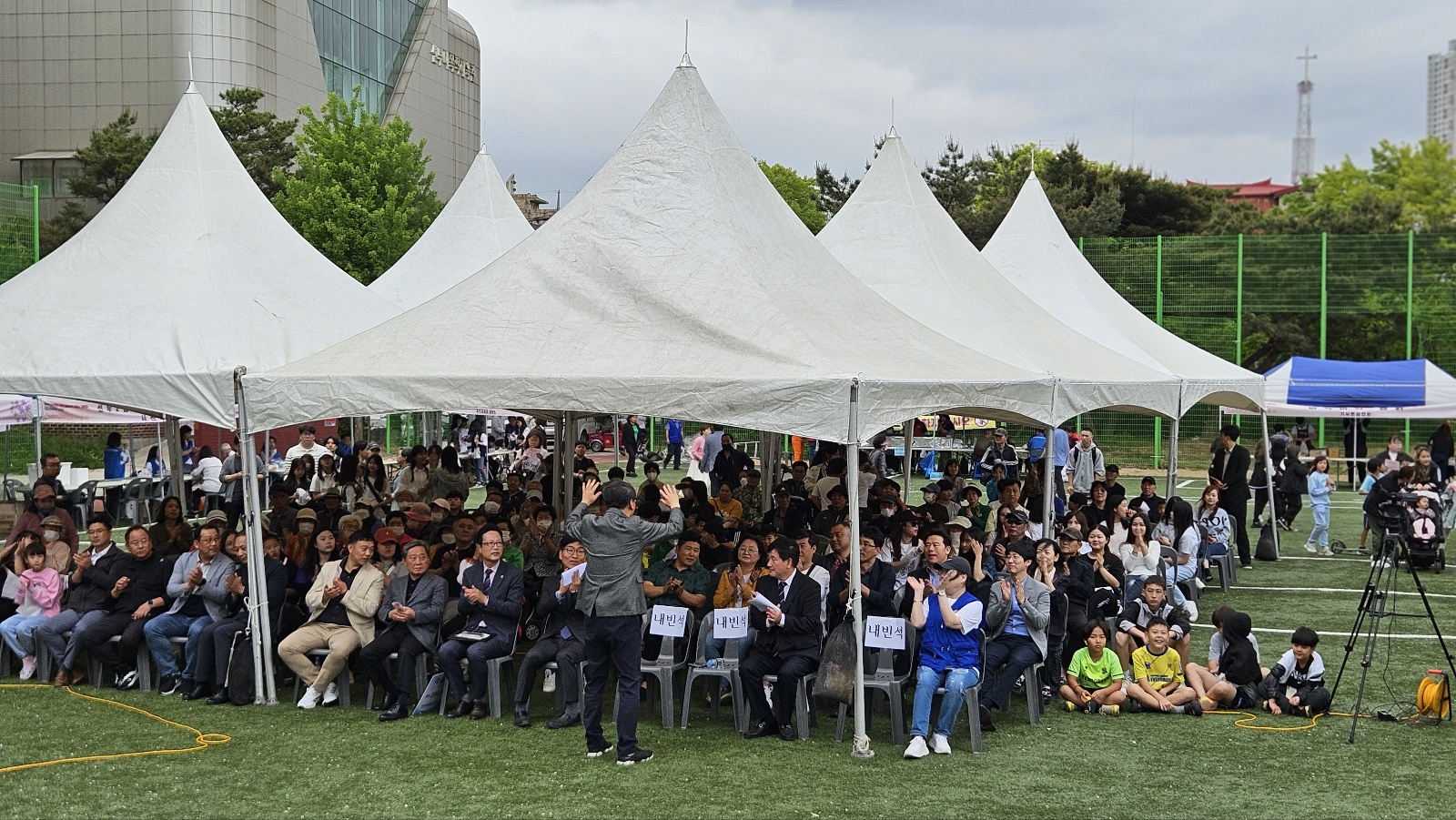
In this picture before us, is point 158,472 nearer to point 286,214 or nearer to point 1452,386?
point 286,214

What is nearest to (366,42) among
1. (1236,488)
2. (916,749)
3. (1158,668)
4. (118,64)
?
(118,64)

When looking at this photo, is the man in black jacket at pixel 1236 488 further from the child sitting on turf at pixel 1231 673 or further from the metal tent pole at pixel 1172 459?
the child sitting on turf at pixel 1231 673

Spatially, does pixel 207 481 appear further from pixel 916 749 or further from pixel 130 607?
pixel 916 749

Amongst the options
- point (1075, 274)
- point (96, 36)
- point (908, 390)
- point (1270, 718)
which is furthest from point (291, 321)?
point (96, 36)

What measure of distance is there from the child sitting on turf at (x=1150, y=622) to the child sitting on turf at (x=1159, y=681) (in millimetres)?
107

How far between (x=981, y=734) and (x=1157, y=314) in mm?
24885

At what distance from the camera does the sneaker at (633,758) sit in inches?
297

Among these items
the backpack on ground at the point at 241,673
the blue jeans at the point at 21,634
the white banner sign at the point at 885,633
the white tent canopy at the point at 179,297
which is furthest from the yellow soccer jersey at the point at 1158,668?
the blue jeans at the point at 21,634

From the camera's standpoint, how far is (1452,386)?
25406 millimetres

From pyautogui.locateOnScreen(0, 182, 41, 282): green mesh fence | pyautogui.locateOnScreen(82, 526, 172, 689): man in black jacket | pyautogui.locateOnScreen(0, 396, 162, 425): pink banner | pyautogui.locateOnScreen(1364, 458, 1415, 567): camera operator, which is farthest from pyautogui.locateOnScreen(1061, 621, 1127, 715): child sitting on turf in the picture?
pyautogui.locateOnScreen(0, 182, 41, 282): green mesh fence

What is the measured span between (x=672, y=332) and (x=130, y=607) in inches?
166

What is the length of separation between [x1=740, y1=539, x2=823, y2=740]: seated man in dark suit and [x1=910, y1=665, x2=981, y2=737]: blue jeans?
0.64 m

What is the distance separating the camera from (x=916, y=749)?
772cm

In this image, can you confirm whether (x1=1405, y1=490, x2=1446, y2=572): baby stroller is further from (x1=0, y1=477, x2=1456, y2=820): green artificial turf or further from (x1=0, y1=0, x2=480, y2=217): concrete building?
(x1=0, y1=0, x2=480, y2=217): concrete building
